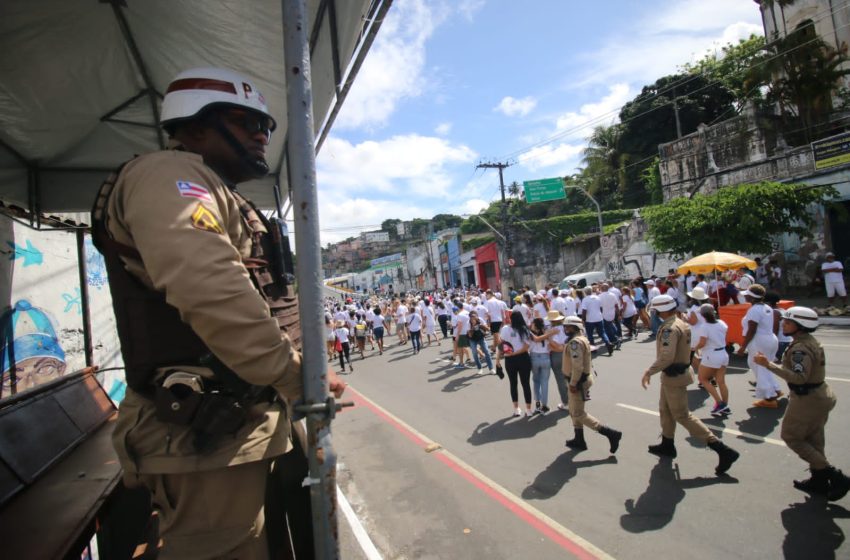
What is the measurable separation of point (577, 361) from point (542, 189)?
2701cm

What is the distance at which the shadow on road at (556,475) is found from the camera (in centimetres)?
467

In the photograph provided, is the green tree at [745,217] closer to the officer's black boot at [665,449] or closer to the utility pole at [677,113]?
the officer's black boot at [665,449]

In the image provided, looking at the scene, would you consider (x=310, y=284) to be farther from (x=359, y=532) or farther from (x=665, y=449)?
(x=665, y=449)

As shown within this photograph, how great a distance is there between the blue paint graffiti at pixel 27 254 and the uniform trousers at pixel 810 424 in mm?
7292

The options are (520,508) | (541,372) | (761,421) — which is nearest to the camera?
(520,508)

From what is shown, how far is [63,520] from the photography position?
1.88m

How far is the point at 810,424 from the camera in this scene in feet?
13.5

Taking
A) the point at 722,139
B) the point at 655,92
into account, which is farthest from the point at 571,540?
the point at 655,92

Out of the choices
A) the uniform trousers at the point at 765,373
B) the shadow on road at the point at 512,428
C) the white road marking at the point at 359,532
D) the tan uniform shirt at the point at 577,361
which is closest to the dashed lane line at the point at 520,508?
the shadow on road at the point at 512,428

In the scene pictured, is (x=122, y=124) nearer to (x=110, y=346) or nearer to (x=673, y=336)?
(x=110, y=346)

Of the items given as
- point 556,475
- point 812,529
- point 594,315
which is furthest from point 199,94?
point 594,315

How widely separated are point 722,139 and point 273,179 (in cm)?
2855

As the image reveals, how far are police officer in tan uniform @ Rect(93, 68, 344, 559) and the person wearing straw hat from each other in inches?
281

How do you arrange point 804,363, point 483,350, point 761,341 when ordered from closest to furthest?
point 804,363 → point 761,341 → point 483,350
